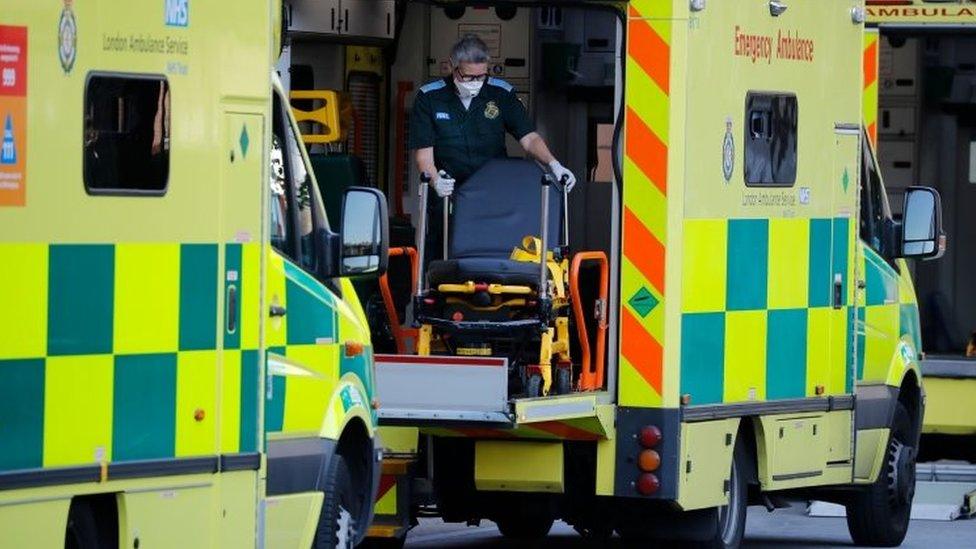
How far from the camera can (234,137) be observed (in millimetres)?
7688

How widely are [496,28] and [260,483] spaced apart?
17.9ft

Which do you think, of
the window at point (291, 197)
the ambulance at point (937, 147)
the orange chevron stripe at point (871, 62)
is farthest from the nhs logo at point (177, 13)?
the ambulance at point (937, 147)

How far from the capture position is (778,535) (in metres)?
13.7

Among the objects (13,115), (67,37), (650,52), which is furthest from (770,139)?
(13,115)

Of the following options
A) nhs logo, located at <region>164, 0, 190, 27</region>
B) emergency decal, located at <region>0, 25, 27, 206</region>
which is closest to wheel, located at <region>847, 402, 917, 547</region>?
nhs logo, located at <region>164, 0, 190, 27</region>

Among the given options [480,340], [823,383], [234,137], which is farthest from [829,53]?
[234,137]

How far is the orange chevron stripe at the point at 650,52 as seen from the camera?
10586mm

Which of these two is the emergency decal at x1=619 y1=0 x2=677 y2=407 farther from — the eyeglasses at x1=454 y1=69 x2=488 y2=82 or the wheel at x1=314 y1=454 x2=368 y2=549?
the wheel at x1=314 y1=454 x2=368 y2=549

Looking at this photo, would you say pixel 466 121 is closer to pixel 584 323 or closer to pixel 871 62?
A: pixel 584 323

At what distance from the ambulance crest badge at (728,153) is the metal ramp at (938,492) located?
394 centimetres

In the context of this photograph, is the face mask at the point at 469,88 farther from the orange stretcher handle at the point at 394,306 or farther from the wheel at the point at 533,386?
the wheel at the point at 533,386

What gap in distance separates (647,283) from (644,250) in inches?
5.2

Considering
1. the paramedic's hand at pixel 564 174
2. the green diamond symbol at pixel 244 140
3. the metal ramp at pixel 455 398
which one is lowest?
the metal ramp at pixel 455 398

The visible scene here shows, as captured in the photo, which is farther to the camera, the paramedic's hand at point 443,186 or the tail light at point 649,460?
the paramedic's hand at point 443,186
